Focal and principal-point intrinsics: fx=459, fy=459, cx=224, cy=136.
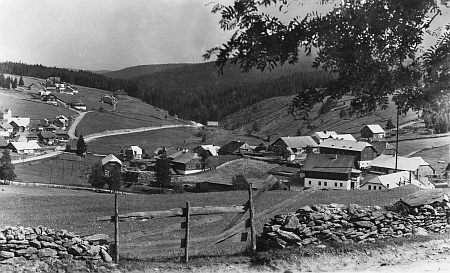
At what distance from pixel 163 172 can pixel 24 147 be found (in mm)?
6750

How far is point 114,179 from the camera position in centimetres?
2003

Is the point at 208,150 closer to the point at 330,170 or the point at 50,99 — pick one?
the point at 330,170

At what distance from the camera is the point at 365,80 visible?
9.28 meters

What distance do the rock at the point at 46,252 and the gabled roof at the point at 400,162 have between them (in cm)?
1170

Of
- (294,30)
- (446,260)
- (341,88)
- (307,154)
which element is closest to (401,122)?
(307,154)

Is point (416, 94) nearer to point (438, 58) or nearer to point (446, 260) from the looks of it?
point (438, 58)

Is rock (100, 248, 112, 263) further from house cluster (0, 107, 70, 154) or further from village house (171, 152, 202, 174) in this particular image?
village house (171, 152, 202, 174)

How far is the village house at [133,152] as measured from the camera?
18062mm

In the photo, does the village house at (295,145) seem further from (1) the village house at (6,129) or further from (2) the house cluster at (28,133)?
(1) the village house at (6,129)

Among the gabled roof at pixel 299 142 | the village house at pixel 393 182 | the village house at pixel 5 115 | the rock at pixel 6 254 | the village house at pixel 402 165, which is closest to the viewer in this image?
the rock at pixel 6 254

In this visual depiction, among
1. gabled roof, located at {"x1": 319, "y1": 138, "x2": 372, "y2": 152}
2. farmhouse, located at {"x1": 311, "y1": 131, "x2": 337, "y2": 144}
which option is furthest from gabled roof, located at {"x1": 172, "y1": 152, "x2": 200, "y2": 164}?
gabled roof, located at {"x1": 319, "y1": 138, "x2": 372, "y2": 152}

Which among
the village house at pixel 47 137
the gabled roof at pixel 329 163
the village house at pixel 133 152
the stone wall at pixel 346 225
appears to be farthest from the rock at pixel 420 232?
Answer: the village house at pixel 47 137

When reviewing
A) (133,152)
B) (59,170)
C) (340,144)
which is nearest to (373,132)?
(340,144)

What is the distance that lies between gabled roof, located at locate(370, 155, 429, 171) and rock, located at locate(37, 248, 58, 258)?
38.4 ft
